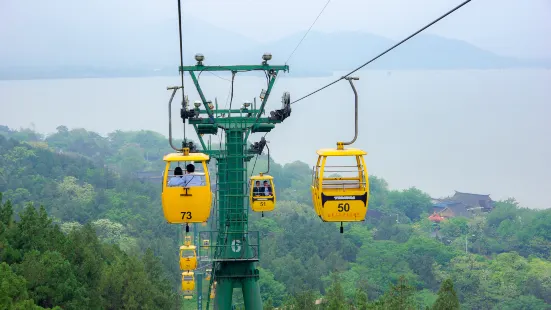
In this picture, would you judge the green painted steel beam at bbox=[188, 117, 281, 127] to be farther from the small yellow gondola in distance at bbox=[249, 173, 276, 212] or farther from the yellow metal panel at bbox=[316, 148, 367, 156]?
the yellow metal panel at bbox=[316, 148, 367, 156]

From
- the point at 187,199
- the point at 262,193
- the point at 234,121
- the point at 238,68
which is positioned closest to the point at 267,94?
the point at 238,68

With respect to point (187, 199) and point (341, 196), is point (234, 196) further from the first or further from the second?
point (341, 196)

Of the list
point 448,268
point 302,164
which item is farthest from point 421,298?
point 302,164

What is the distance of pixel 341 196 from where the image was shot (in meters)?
12.1

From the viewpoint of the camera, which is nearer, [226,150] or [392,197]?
[226,150]

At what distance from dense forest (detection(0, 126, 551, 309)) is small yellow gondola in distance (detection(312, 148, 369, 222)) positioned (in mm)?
9321

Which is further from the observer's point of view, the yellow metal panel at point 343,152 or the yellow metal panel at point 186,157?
the yellow metal panel at point 186,157

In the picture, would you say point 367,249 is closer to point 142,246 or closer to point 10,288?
point 142,246

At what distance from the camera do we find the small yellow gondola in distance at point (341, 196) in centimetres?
1194

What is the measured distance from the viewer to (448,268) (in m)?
74.3

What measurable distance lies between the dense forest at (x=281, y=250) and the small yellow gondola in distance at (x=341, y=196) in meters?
9.32

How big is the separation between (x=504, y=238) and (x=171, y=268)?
46153 mm

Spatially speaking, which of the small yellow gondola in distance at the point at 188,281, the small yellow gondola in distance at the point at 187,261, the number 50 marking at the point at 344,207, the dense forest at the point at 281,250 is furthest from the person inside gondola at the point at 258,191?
the small yellow gondola in distance at the point at 188,281

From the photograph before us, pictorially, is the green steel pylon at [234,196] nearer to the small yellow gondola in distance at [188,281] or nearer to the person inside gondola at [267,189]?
the person inside gondola at [267,189]
